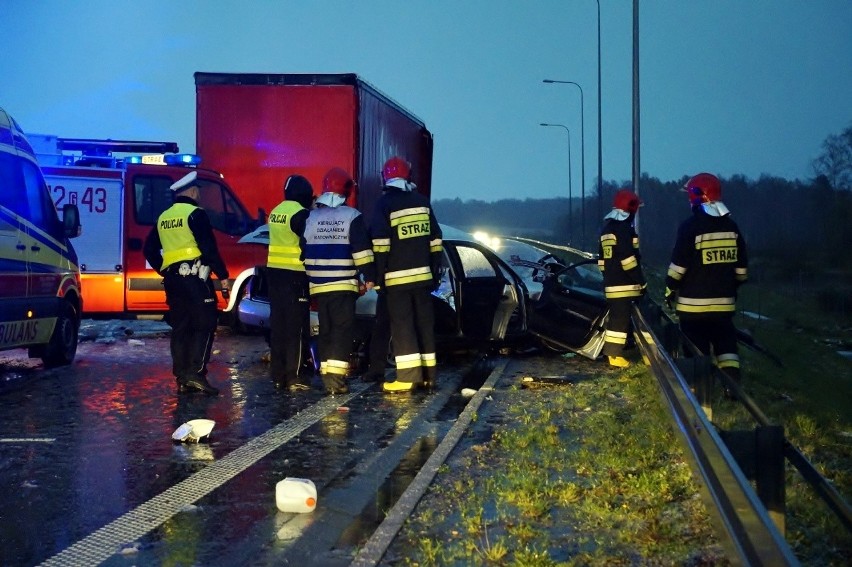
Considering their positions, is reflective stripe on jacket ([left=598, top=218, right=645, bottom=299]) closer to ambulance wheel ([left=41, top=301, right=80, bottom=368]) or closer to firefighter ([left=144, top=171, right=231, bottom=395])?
firefighter ([left=144, top=171, right=231, bottom=395])

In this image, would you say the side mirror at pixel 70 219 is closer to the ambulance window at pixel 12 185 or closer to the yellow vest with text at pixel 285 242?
the ambulance window at pixel 12 185

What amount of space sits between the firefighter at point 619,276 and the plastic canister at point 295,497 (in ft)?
19.9

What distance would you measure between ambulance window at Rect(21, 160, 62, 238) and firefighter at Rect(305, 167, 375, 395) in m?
3.05

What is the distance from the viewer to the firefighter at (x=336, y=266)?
378 inches

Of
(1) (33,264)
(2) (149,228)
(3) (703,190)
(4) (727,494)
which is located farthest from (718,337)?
(2) (149,228)

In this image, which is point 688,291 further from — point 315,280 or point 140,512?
point 140,512

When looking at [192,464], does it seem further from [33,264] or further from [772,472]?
[33,264]

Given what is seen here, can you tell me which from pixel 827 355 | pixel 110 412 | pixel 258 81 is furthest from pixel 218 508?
pixel 827 355

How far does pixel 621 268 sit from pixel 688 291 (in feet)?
6.91

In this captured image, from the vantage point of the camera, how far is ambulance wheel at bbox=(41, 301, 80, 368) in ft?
37.6

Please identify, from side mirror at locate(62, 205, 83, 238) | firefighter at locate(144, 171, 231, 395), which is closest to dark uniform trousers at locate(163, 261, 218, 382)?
firefighter at locate(144, 171, 231, 395)

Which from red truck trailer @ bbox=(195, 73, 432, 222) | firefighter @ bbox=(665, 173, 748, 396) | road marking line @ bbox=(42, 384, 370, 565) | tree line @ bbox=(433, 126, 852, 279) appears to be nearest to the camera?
road marking line @ bbox=(42, 384, 370, 565)

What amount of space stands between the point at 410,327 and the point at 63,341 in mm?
4078

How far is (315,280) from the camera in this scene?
382 inches
